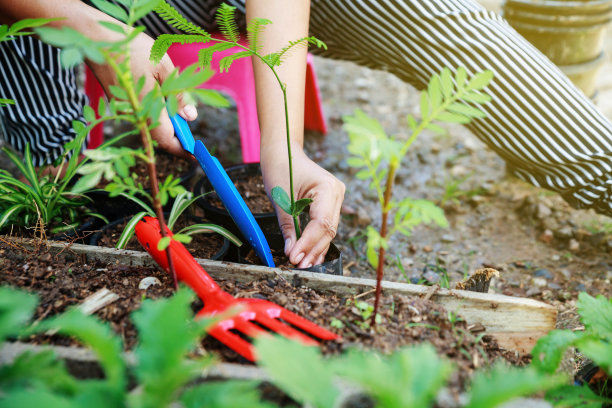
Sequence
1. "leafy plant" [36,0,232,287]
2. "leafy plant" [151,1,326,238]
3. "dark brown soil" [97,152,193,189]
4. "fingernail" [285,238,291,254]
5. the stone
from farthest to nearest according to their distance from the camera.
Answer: "dark brown soil" [97,152,193,189] < the stone < "fingernail" [285,238,291,254] < "leafy plant" [151,1,326,238] < "leafy plant" [36,0,232,287]

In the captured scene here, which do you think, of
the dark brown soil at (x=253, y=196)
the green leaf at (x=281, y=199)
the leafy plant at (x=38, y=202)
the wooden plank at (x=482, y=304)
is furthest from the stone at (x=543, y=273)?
the leafy plant at (x=38, y=202)

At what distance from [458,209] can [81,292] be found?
1.61 m

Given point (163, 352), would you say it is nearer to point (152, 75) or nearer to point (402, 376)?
point (402, 376)

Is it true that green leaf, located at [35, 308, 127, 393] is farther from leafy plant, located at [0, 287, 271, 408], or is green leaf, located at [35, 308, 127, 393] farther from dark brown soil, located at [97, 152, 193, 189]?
dark brown soil, located at [97, 152, 193, 189]

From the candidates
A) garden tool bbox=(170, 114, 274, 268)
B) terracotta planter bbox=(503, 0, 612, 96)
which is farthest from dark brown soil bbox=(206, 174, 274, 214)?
terracotta planter bbox=(503, 0, 612, 96)

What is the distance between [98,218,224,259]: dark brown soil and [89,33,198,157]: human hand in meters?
0.28

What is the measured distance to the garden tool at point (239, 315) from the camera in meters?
0.86

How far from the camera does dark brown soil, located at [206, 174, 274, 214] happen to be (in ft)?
5.64

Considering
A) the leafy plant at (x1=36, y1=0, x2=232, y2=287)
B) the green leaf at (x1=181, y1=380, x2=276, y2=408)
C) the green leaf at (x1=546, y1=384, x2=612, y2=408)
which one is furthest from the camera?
the green leaf at (x1=546, y1=384, x2=612, y2=408)

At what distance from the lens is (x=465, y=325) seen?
99 centimetres

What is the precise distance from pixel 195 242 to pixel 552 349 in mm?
1011

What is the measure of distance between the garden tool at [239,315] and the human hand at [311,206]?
27cm

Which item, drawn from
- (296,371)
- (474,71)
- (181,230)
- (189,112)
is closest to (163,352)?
(296,371)

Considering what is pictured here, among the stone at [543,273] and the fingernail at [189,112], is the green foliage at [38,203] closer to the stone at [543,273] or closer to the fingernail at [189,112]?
the fingernail at [189,112]
